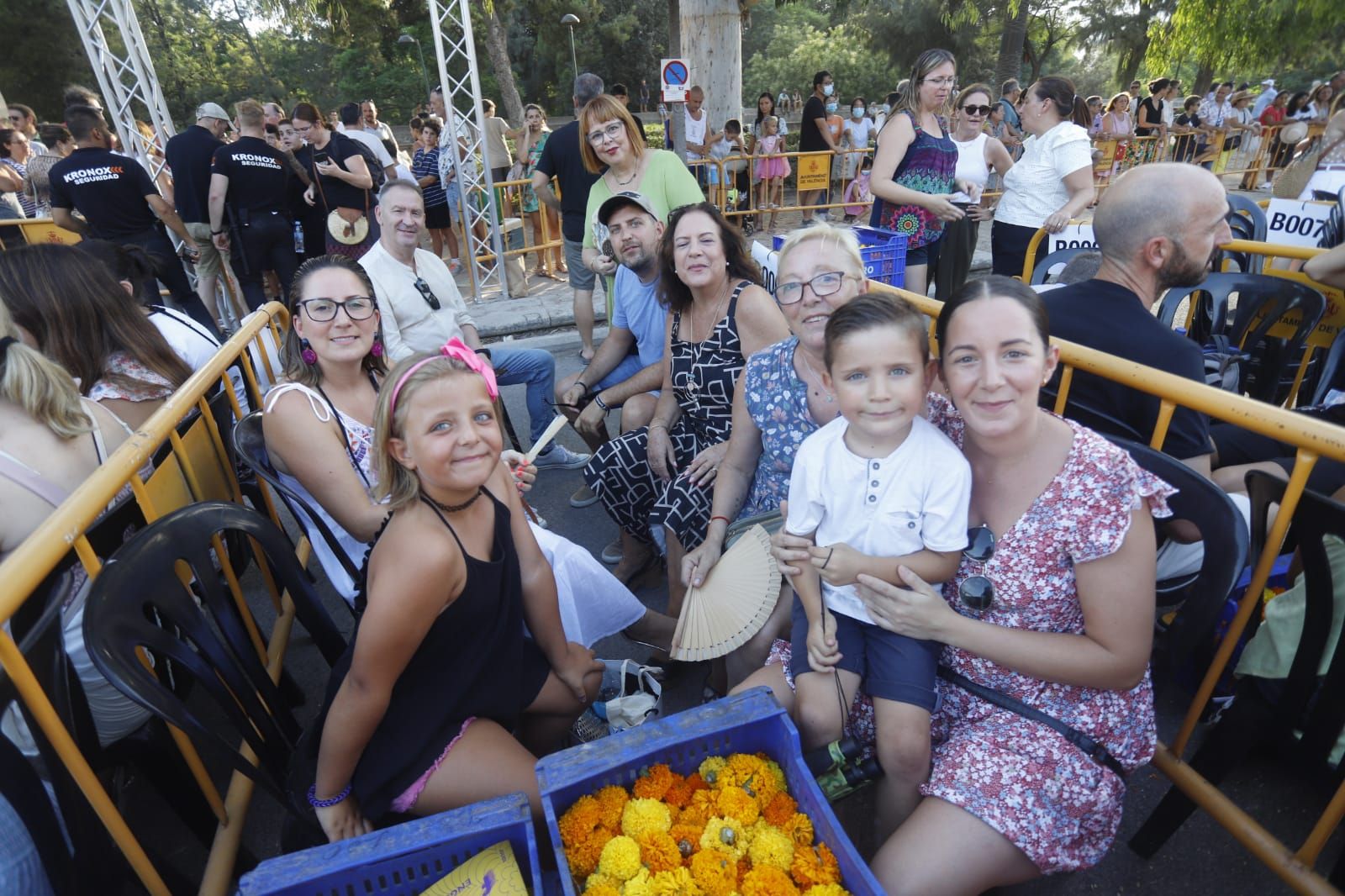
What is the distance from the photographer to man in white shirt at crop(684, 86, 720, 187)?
430 inches

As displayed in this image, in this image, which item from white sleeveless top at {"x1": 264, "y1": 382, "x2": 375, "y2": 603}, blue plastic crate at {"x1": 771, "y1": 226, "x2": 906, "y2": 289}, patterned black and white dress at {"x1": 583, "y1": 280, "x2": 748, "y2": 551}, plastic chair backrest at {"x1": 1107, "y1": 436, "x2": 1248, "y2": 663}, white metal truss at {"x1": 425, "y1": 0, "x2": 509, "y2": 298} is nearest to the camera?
plastic chair backrest at {"x1": 1107, "y1": 436, "x2": 1248, "y2": 663}

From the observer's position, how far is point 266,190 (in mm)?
6551

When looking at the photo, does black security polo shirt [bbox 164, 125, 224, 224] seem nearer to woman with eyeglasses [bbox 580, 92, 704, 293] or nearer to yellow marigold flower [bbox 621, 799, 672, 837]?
woman with eyeglasses [bbox 580, 92, 704, 293]

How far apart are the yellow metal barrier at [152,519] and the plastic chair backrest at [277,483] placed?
0.19m

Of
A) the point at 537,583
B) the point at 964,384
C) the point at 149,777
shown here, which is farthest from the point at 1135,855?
the point at 149,777

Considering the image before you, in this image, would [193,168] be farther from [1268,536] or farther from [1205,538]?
[1268,536]

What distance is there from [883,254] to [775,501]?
8.80ft

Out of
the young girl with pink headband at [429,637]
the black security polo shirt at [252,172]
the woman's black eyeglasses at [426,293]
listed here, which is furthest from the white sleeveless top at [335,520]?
the black security polo shirt at [252,172]

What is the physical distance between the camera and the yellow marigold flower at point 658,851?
1.41 meters

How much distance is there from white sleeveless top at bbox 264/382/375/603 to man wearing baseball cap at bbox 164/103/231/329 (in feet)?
18.6

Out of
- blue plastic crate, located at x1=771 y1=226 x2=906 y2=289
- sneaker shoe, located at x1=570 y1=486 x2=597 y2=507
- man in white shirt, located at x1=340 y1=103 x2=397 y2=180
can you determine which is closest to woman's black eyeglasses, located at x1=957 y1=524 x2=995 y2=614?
sneaker shoe, located at x1=570 y1=486 x2=597 y2=507

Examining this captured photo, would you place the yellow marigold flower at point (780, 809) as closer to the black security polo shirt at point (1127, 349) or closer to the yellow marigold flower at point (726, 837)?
the yellow marigold flower at point (726, 837)

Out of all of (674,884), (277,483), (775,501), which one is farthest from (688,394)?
(674,884)

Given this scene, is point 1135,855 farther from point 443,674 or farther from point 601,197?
point 601,197
